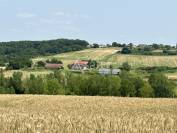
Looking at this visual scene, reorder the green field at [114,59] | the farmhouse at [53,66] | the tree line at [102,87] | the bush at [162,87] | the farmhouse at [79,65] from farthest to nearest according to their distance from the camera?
1. the farmhouse at [53,66]
2. the green field at [114,59]
3. the farmhouse at [79,65]
4. the bush at [162,87]
5. the tree line at [102,87]

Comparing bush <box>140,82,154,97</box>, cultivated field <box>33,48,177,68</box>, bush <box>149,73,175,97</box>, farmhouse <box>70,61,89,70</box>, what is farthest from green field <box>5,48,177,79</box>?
bush <box>140,82,154,97</box>

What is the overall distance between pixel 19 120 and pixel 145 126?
12.9 ft

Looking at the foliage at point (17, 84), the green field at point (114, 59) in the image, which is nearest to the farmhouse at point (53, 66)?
the green field at point (114, 59)

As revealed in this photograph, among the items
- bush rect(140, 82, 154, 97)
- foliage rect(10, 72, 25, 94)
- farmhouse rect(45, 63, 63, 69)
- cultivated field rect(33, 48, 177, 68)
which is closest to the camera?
bush rect(140, 82, 154, 97)

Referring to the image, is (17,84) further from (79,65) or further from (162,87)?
(79,65)

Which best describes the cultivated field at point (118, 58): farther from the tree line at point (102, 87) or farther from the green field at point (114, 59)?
the tree line at point (102, 87)

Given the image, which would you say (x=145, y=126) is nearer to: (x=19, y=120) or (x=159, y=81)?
(x=19, y=120)

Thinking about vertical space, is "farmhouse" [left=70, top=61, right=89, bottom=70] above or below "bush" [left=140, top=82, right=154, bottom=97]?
above

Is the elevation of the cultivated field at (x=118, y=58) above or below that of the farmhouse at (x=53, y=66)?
above

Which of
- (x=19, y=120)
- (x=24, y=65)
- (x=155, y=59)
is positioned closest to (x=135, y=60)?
(x=155, y=59)

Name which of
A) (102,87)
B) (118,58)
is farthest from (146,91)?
(118,58)

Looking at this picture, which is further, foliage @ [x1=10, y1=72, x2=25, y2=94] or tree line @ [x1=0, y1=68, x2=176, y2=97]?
foliage @ [x1=10, y1=72, x2=25, y2=94]

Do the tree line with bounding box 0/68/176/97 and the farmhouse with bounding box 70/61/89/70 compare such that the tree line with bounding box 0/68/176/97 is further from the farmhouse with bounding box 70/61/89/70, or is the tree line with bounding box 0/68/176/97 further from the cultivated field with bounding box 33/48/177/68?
the cultivated field with bounding box 33/48/177/68

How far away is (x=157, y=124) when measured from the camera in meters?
15.3
